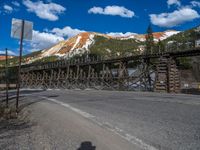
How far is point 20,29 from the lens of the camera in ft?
31.7

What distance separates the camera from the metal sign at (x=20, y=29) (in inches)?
374

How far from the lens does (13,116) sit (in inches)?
369

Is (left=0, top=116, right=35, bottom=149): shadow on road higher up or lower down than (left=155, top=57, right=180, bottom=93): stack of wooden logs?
lower down

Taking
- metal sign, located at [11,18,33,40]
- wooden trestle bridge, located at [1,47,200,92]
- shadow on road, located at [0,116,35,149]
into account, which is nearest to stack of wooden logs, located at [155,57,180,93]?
wooden trestle bridge, located at [1,47,200,92]

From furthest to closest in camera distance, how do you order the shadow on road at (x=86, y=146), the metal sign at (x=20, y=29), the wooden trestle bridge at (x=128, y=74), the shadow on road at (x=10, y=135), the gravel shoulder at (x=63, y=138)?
1. the wooden trestle bridge at (x=128, y=74)
2. the metal sign at (x=20, y=29)
3. the shadow on road at (x=10, y=135)
4. the gravel shoulder at (x=63, y=138)
5. the shadow on road at (x=86, y=146)

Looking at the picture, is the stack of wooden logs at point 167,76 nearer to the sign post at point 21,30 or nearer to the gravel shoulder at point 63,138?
the sign post at point 21,30

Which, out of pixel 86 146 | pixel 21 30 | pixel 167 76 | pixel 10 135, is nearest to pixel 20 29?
pixel 21 30

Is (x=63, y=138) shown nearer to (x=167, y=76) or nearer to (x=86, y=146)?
(x=86, y=146)

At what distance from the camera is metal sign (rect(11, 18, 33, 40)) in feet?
31.2

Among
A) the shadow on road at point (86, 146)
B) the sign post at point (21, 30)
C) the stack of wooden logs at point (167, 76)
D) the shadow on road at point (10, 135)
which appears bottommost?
the shadow on road at point (10, 135)

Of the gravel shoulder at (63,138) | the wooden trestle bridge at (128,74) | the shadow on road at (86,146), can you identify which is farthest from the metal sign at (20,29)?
the wooden trestle bridge at (128,74)

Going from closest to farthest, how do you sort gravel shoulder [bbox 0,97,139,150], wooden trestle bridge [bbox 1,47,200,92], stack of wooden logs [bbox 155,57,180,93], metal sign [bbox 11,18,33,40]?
gravel shoulder [bbox 0,97,139,150] → metal sign [bbox 11,18,33,40] → stack of wooden logs [bbox 155,57,180,93] → wooden trestle bridge [bbox 1,47,200,92]

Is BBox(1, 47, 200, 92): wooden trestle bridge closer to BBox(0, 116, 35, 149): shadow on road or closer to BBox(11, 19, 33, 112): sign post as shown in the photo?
BBox(11, 19, 33, 112): sign post

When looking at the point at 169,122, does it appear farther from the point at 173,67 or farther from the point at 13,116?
the point at 173,67
